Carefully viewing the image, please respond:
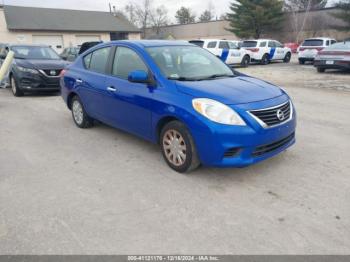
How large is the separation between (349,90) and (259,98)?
781 centimetres

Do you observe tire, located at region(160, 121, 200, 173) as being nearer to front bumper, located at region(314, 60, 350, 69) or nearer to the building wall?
front bumper, located at region(314, 60, 350, 69)

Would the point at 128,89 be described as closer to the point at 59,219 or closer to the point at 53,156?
the point at 53,156

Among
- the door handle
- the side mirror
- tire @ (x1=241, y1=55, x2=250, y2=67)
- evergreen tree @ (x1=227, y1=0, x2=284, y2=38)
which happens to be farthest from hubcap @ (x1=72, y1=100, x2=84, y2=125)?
evergreen tree @ (x1=227, y1=0, x2=284, y2=38)

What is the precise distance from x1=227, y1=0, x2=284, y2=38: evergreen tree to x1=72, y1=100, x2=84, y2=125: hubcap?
40164 millimetres

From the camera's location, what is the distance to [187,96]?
3771mm

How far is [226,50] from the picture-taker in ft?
58.2

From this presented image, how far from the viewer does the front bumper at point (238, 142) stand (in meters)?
3.52

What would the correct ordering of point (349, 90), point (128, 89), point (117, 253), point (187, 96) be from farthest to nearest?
1. point (349, 90)
2. point (128, 89)
3. point (187, 96)
4. point (117, 253)

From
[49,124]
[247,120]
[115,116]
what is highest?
[247,120]

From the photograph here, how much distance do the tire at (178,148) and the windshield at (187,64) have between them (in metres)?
0.72

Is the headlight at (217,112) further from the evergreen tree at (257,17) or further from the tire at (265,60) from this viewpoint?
the evergreen tree at (257,17)

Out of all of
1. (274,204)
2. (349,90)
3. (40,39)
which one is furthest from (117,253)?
(40,39)

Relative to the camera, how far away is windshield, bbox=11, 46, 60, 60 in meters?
10.3

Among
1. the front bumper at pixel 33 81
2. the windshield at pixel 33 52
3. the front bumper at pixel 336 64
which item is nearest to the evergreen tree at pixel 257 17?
the front bumper at pixel 336 64
